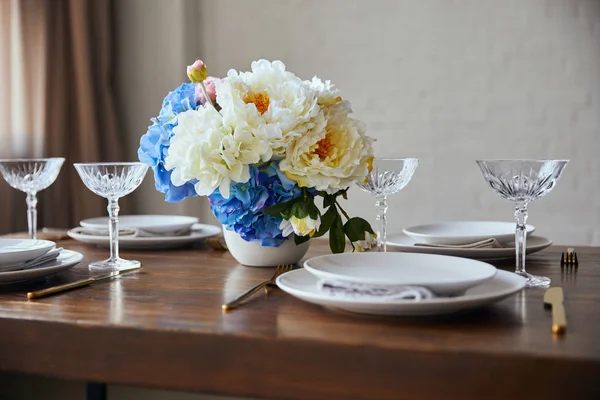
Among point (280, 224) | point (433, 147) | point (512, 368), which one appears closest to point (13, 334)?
point (280, 224)

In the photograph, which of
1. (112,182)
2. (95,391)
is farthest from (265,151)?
(95,391)

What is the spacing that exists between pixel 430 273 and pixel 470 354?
0.28 meters

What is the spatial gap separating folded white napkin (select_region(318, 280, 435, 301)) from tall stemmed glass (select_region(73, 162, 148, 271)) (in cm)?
54

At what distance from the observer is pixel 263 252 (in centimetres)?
125

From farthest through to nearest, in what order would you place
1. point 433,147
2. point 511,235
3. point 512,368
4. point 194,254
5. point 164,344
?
point 433,147 → point 194,254 → point 511,235 → point 164,344 → point 512,368

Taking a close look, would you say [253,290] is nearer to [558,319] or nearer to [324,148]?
[324,148]

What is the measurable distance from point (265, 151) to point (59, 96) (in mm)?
2063

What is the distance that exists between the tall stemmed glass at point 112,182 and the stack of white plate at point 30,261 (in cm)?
8

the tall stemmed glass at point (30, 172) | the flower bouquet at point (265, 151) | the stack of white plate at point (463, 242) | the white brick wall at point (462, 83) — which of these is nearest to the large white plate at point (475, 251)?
the stack of white plate at point (463, 242)

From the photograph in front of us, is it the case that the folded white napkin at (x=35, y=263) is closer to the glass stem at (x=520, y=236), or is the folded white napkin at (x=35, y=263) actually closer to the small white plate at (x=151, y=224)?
the small white plate at (x=151, y=224)

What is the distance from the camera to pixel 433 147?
3.01 meters

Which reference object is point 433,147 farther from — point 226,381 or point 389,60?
point 226,381

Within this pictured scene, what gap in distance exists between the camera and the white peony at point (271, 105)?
1083 mm

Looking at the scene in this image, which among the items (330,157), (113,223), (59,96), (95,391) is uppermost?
(59,96)
